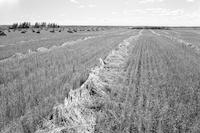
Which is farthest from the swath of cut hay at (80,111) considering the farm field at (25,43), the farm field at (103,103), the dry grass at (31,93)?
the farm field at (25,43)

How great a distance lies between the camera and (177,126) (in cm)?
441

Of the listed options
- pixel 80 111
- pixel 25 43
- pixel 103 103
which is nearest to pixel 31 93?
pixel 80 111

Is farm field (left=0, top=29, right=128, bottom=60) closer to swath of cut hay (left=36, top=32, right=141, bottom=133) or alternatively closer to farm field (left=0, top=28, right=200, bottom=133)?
farm field (left=0, top=28, right=200, bottom=133)

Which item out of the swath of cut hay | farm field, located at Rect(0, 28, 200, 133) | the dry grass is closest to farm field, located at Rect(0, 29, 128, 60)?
the dry grass

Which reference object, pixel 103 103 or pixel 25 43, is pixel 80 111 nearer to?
pixel 103 103

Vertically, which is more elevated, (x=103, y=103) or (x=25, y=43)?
(x=25, y=43)

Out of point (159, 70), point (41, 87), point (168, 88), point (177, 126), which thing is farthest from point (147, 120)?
point (159, 70)

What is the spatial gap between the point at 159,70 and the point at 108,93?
4.56 meters

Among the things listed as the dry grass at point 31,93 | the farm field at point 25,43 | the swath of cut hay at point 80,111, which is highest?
the farm field at point 25,43

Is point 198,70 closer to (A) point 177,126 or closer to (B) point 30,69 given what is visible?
(A) point 177,126

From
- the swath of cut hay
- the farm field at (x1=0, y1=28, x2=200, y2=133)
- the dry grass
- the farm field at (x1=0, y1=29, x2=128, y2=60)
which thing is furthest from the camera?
the farm field at (x1=0, y1=29, x2=128, y2=60)

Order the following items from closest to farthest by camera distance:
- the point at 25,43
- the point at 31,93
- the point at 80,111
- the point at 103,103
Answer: the point at 80,111 → the point at 103,103 → the point at 31,93 → the point at 25,43

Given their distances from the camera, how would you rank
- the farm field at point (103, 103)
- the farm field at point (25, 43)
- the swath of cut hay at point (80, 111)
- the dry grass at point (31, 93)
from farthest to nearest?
the farm field at point (25, 43)
the dry grass at point (31, 93)
the farm field at point (103, 103)
the swath of cut hay at point (80, 111)

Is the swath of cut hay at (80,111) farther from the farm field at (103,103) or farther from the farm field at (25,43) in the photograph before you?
the farm field at (25,43)
